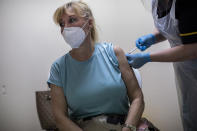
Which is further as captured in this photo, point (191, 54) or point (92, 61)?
point (92, 61)

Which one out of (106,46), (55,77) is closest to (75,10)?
(106,46)

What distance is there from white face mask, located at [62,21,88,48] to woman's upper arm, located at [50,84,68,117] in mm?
321

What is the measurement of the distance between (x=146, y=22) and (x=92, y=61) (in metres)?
1.16

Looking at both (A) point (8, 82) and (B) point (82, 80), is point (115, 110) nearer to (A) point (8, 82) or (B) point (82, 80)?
(B) point (82, 80)

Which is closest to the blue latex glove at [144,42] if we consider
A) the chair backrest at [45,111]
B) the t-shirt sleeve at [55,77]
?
the t-shirt sleeve at [55,77]

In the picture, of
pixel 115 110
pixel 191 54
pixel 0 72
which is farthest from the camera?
pixel 0 72

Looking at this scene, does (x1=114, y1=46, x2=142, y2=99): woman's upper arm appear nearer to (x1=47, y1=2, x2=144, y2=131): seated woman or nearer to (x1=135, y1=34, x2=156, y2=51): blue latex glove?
(x1=47, y1=2, x2=144, y2=131): seated woman

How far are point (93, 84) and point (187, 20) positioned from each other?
0.64 meters

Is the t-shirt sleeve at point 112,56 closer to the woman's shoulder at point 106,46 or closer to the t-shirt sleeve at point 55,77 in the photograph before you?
the woman's shoulder at point 106,46

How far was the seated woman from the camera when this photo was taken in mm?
1193

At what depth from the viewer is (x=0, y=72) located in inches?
84.4

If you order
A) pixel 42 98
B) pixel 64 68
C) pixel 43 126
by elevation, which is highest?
pixel 64 68

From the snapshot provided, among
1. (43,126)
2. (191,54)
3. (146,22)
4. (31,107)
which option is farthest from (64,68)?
(146,22)

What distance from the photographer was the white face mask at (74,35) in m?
1.29
